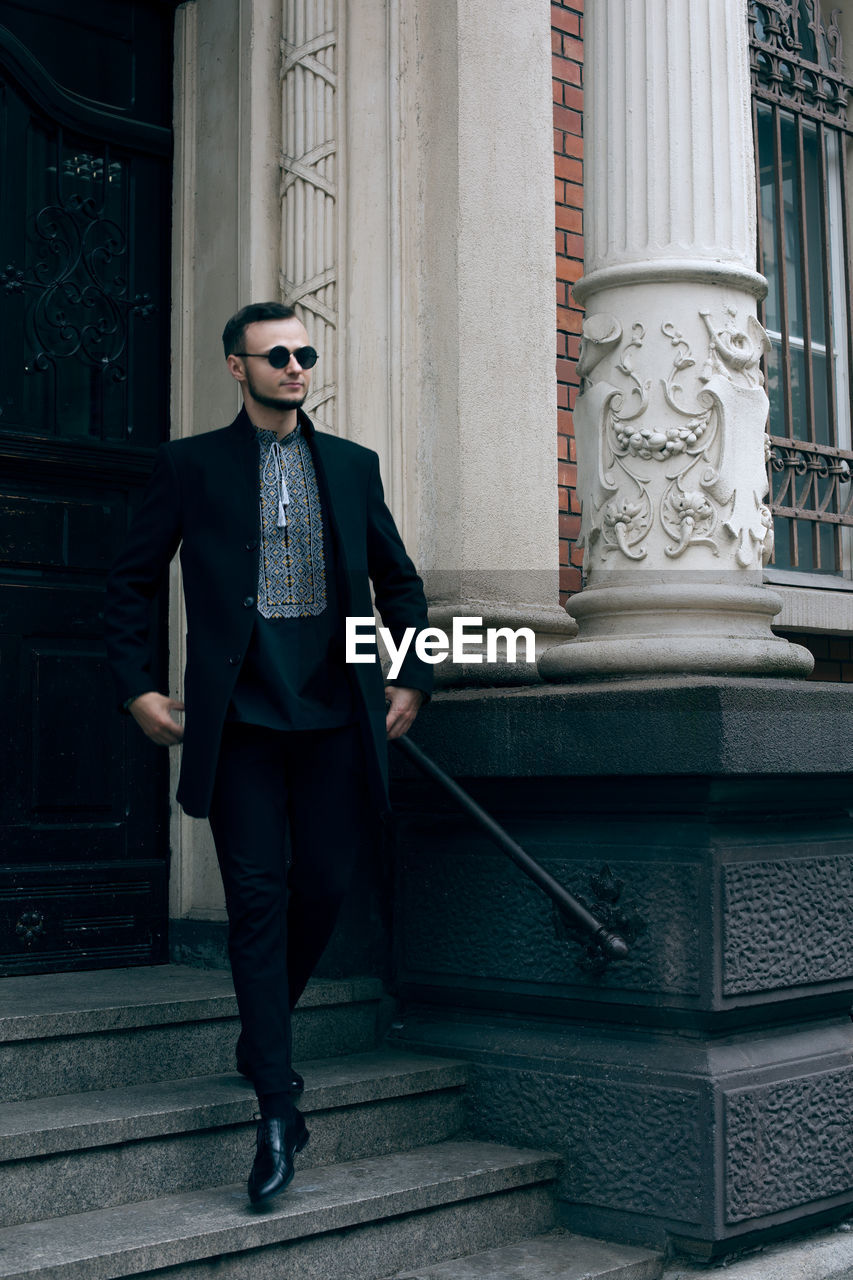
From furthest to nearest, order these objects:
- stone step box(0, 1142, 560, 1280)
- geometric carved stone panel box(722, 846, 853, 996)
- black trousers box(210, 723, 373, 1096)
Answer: geometric carved stone panel box(722, 846, 853, 996)
black trousers box(210, 723, 373, 1096)
stone step box(0, 1142, 560, 1280)

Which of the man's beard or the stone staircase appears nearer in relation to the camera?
the stone staircase

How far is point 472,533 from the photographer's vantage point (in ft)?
16.7

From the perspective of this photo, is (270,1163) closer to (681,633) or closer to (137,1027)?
(137,1027)

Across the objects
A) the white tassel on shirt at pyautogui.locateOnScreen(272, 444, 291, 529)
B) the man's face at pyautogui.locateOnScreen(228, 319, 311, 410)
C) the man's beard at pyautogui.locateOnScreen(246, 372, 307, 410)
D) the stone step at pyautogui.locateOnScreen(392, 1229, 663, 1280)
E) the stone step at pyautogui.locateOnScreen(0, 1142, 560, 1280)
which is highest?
the man's face at pyautogui.locateOnScreen(228, 319, 311, 410)

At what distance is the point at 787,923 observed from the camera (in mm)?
4176

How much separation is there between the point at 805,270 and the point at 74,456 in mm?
3433

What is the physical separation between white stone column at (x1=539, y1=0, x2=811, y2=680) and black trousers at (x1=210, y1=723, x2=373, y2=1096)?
101cm

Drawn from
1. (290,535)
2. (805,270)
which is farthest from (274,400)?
(805,270)

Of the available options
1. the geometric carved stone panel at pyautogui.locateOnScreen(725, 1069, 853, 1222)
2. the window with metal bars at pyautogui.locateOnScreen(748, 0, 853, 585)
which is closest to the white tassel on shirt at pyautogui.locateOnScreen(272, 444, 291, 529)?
the geometric carved stone panel at pyautogui.locateOnScreen(725, 1069, 853, 1222)

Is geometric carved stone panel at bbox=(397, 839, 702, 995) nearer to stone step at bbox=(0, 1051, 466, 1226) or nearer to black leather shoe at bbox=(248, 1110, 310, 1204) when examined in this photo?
stone step at bbox=(0, 1051, 466, 1226)

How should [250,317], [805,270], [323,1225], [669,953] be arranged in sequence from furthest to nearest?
[805,270]
[669,953]
[250,317]
[323,1225]

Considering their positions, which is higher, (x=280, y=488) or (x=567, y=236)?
(x=567, y=236)

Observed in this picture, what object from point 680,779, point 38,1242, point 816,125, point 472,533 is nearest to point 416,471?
point 472,533

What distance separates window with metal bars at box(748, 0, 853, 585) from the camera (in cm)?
682
